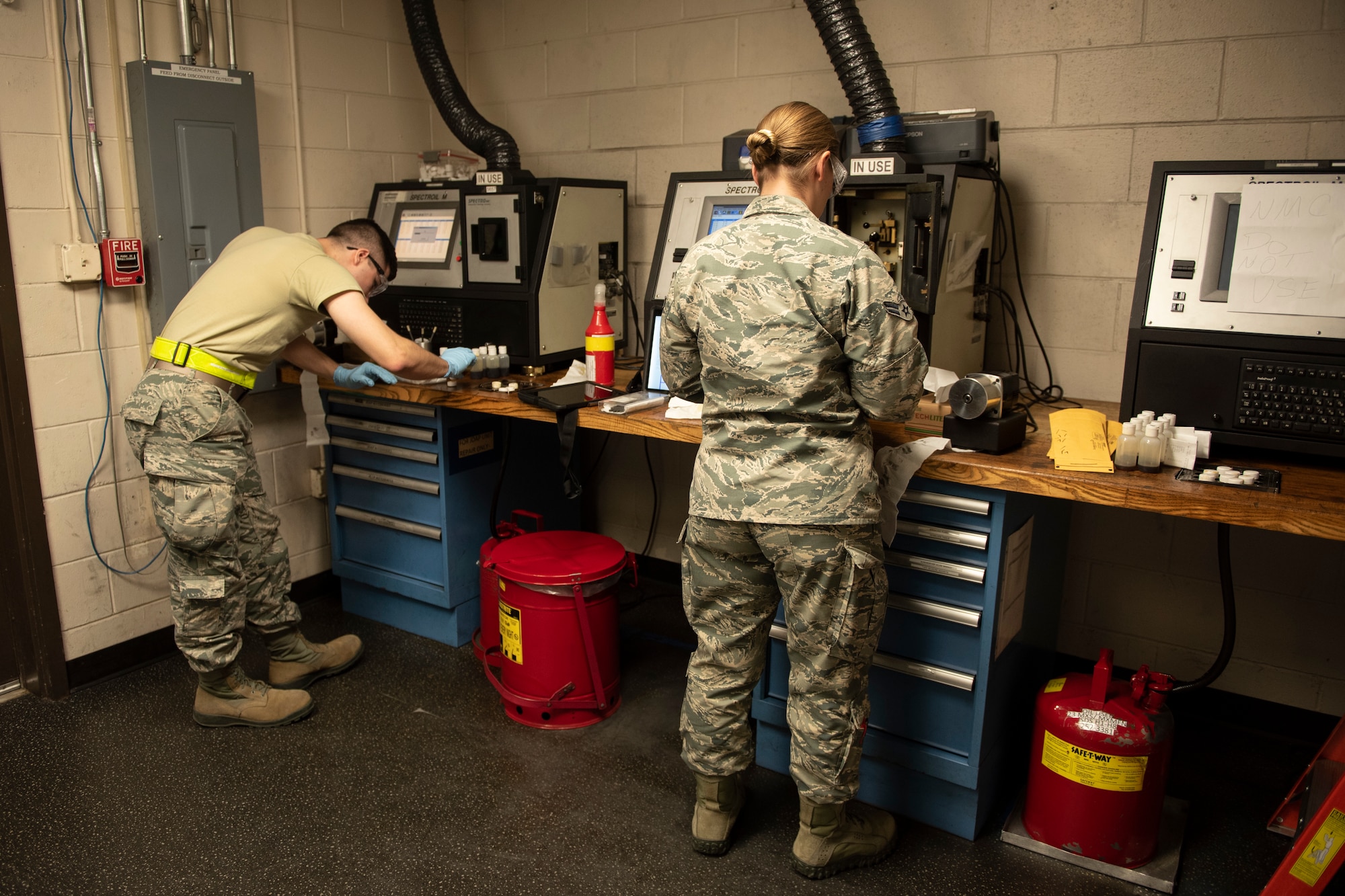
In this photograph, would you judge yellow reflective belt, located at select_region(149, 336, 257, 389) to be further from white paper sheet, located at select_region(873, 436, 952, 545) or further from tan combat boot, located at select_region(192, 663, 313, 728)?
white paper sheet, located at select_region(873, 436, 952, 545)

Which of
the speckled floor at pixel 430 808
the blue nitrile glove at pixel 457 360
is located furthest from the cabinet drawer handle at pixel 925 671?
the blue nitrile glove at pixel 457 360

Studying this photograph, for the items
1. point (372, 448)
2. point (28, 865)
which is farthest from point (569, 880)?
point (372, 448)

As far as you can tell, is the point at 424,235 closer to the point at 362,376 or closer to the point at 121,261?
the point at 362,376

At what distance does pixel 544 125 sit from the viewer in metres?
3.45

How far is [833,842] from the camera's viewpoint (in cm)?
195

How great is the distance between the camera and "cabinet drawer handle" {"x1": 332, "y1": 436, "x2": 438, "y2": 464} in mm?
2836

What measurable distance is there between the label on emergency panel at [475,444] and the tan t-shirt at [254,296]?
2.18 feet

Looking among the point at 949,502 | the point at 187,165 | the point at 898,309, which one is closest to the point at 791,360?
the point at 898,309

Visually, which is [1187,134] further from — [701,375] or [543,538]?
[543,538]

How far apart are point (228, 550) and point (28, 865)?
791mm

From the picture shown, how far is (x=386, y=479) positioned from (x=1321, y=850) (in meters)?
2.48

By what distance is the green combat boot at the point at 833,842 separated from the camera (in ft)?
6.32

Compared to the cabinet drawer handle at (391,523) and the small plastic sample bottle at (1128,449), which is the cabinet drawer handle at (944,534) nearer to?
the small plastic sample bottle at (1128,449)

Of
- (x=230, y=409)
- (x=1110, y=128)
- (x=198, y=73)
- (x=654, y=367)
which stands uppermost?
(x=198, y=73)
